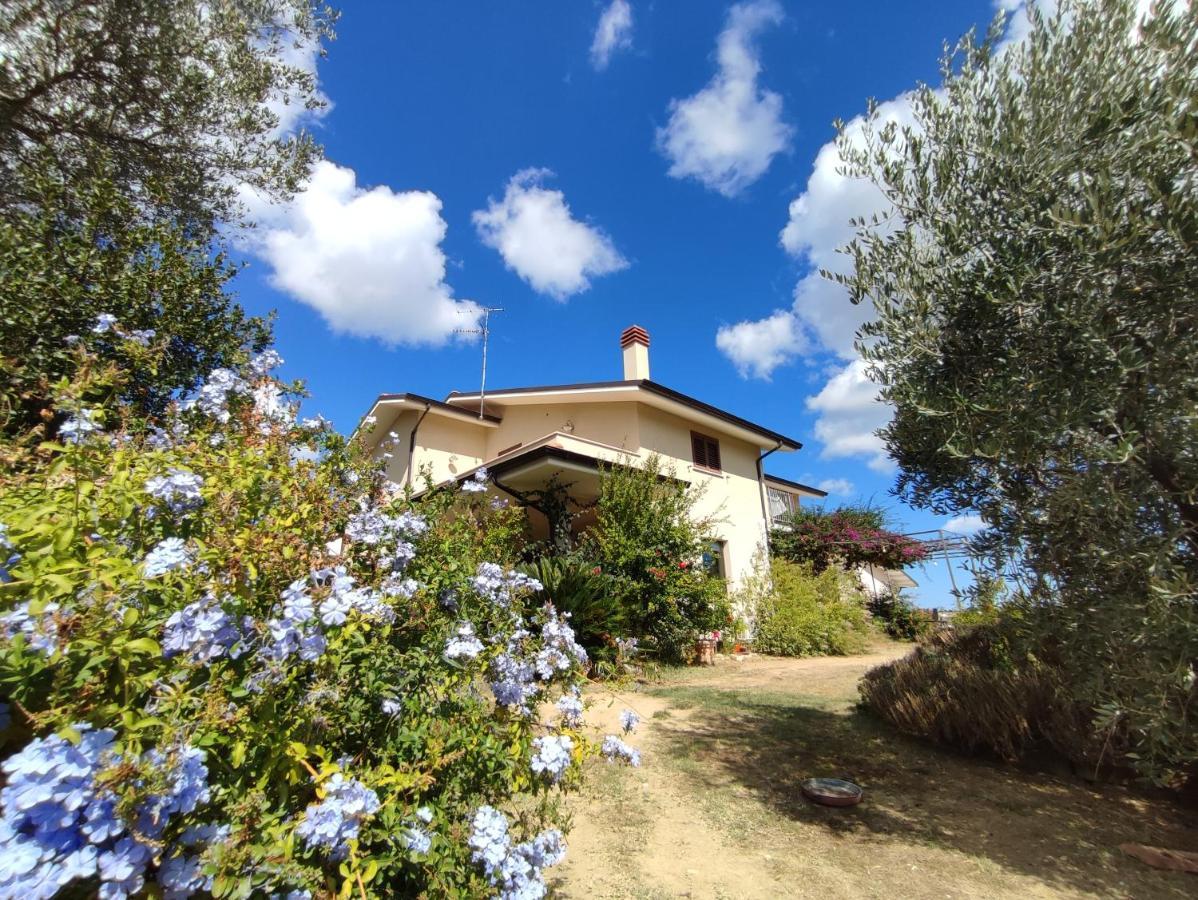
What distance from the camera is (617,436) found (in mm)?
13766

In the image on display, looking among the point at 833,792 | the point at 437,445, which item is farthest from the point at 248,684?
the point at 437,445

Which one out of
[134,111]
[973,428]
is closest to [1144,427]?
[973,428]

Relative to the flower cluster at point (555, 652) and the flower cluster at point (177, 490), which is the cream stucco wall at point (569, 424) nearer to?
the flower cluster at point (555, 652)

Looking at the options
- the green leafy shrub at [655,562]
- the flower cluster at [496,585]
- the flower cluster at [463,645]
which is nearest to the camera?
the flower cluster at [463,645]

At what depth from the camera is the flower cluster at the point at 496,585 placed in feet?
8.50

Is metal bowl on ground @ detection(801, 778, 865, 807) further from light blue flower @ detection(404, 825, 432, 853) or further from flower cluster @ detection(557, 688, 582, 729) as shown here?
light blue flower @ detection(404, 825, 432, 853)

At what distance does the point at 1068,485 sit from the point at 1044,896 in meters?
2.20

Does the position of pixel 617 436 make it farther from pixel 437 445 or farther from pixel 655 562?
pixel 437 445

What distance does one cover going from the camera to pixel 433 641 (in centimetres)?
222

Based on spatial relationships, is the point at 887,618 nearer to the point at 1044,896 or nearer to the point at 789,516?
the point at 789,516

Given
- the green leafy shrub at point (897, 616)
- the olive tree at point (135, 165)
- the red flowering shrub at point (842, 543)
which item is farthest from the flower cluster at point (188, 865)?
the green leafy shrub at point (897, 616)

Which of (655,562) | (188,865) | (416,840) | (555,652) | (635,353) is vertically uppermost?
(635,353)

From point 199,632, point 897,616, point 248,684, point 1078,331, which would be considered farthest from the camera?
point 897,616

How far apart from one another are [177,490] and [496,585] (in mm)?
1302
